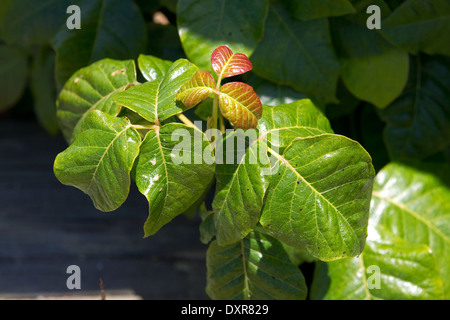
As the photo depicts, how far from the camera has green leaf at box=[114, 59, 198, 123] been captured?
0.92m

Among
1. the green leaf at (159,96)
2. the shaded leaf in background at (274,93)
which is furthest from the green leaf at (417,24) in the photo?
the green leaf at (159,96)

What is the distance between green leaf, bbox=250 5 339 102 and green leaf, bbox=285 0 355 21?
1.7 inches

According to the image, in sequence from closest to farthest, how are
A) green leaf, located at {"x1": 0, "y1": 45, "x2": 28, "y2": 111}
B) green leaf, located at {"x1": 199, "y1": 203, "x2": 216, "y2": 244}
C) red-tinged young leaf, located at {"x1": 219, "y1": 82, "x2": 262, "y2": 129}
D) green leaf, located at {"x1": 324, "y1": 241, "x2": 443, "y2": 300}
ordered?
red-tinged young leaf, located at {"x1": 219, "y1": 82, "x2": 262, "y2": 129} → green leaf, located at {"x1": 199, "y1": 203, "x2": 216, "y2": 244} → green leaf, located at {"x1": 324, "y1": 241, "x2": 443, "y2": 300} → green leaf, located at {"x1": 0, "y1": 45, "x2": 28, "y2": 111}

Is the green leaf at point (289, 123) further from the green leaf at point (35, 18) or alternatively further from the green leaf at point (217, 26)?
the green leaf at point (35, 18)

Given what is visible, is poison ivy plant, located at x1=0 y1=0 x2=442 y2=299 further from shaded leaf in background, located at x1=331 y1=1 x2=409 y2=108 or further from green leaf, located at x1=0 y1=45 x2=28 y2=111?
green leaf, located at x1=0 y1=45 x2=28 y2=111

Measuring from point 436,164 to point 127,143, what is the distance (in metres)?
1.02

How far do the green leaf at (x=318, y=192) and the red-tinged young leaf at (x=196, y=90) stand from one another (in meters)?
0.21

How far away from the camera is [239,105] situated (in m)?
0.89

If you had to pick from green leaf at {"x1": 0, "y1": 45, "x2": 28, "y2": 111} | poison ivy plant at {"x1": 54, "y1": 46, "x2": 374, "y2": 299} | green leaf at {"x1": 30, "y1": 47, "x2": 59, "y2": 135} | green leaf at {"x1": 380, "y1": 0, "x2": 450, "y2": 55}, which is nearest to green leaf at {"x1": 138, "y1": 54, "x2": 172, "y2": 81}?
poison ivy plant at {"x1": 54, "y1": 46, "x2": 374, "y2": 299}

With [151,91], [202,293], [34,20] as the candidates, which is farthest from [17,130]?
[151,91]

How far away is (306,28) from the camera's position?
1.27 meters

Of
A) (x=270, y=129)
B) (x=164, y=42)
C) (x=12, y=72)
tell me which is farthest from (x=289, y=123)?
(x=12, y=72)

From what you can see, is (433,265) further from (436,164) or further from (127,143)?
(127,143)

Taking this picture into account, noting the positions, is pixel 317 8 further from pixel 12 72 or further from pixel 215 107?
pixel 12 72
